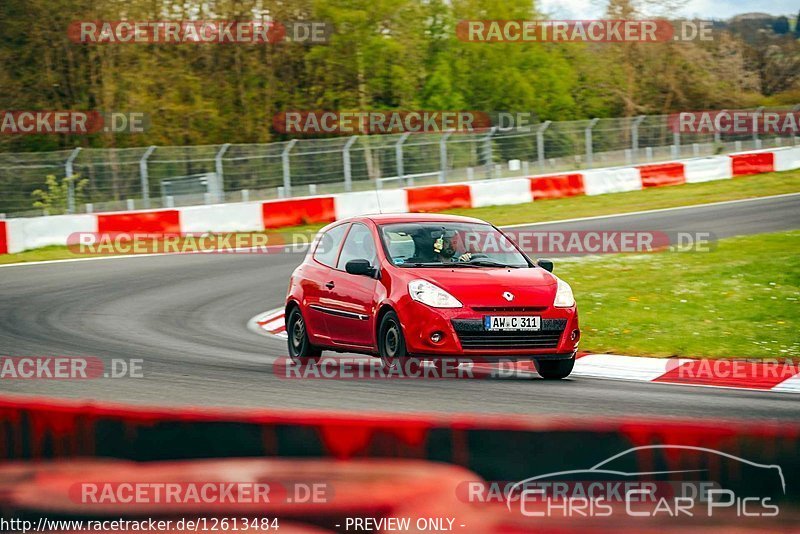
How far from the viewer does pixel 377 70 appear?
39.9 metres

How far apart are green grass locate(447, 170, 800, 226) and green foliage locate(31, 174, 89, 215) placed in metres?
8.07

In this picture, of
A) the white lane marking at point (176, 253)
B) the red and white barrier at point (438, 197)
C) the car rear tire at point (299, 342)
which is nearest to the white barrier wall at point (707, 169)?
the red and white barrier at point (438, 197)

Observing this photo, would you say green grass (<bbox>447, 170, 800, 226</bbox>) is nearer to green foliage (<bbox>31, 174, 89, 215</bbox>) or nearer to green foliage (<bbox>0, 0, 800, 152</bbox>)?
green foliage (<bbox>31, 174, 89, 215</bbox>)

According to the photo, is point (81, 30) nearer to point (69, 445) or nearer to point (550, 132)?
point (550, 132)

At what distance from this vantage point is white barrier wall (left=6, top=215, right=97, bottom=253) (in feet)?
70.4

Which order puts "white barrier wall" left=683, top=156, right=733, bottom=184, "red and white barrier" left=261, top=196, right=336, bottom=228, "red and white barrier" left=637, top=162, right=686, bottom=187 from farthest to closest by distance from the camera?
"white barrier wall" left=683, top=156, right=733, bottom=184 → "red and white barrier" left=637, top=162, right=686, bottom=187 → "red and white barrier" left=261, top=196, right=336, bottom=228

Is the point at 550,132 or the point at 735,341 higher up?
the point at 550,132

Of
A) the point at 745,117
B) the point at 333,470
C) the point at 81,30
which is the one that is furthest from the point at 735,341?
the point at 81,30

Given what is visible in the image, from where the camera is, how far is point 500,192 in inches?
1038

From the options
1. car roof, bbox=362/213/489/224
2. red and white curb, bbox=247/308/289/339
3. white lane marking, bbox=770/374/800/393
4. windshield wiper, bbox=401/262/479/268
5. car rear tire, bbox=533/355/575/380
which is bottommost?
red and white curb, bbox=247/308/289/339

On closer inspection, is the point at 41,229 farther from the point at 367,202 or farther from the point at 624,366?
the point at 624,366

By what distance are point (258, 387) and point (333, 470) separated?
3.99m

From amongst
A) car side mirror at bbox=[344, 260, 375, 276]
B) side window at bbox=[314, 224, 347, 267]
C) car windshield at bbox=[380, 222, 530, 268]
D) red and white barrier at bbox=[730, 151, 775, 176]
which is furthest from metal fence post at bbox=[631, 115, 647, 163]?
car side mirror at bbox=[344, 260, 375, 276]

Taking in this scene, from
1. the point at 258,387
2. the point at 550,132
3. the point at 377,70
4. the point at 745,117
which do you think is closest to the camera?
the point at 258,387
